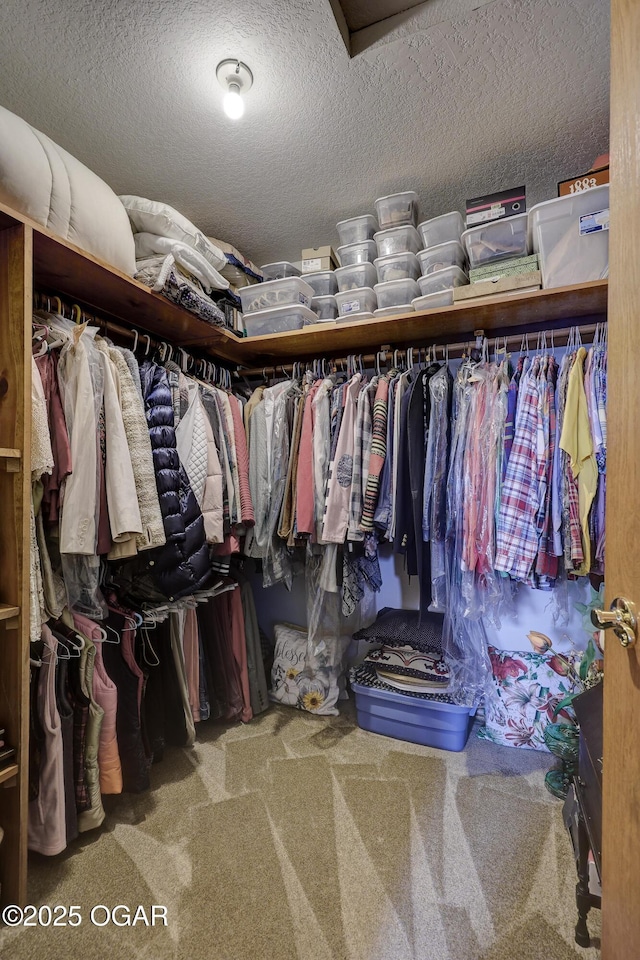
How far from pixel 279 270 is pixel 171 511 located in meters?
1.33

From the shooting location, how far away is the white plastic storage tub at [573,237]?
1.61 m

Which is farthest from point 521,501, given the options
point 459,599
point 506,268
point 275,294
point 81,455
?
point 81,455

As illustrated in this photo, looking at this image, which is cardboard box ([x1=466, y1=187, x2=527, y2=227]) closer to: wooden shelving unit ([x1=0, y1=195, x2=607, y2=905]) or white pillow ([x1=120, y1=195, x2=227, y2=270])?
wooden shelving unit ([x1=0, y1=195, x2=607, y2=905])

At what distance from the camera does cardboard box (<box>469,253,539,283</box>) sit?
1785mm

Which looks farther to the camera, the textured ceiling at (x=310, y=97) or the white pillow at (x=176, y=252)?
the white pillow at (x=176, y=252)

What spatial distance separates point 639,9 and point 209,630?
7.78 ft

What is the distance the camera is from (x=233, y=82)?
4.72 ft

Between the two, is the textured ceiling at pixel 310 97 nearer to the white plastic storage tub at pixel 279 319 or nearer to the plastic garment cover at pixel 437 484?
the white plastic storage tub at pixel 279 319

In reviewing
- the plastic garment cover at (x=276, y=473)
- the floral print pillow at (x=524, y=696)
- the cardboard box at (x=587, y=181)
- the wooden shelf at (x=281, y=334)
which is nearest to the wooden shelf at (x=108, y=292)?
the wooden shelf at (x=281, y=334)

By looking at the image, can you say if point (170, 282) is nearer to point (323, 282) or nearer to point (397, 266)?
Answer: point (323, 282)

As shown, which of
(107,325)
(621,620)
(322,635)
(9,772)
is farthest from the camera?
(322,635)

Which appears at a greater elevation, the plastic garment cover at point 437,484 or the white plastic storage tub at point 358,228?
the white plastic storage tub at point 358,228

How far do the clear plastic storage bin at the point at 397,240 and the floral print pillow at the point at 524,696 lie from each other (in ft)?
6.22

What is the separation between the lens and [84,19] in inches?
49.7
